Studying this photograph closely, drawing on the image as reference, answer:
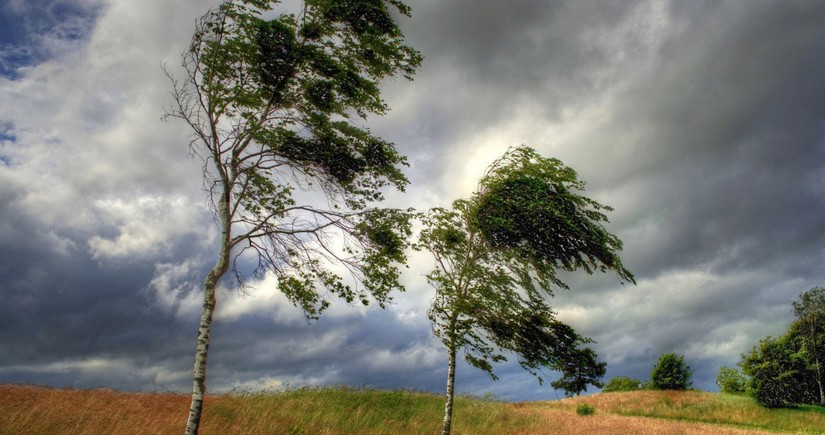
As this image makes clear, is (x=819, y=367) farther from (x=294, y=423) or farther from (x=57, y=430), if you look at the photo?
(x=57, y=430)

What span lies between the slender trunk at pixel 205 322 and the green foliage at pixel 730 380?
56938mm

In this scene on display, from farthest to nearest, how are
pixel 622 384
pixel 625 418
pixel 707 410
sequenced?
pixel 622 384 < pixel 707 410 < pixel 625 418

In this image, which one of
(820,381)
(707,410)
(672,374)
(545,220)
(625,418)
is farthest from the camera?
(820,381)

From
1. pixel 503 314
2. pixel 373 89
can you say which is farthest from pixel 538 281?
pixel 373 89

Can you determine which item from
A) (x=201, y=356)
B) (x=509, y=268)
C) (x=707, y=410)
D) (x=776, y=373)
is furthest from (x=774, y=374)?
(x=201, y=356)

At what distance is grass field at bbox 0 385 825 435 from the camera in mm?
12305

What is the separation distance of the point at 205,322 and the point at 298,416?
293 inches

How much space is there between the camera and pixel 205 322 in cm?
1036

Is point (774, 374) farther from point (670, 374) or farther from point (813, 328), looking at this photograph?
point (813, 328)

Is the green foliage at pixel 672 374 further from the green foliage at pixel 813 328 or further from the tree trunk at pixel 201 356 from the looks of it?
the tree trunk at pixel 201 356

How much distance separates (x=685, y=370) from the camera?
122 ft

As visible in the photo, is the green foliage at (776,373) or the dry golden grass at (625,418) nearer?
the dry golden grass at (625,418)

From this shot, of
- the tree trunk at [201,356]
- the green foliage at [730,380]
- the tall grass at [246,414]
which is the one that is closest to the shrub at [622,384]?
the green foliage at [730,380]

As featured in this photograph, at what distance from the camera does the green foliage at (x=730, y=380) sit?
48500 millimetres
